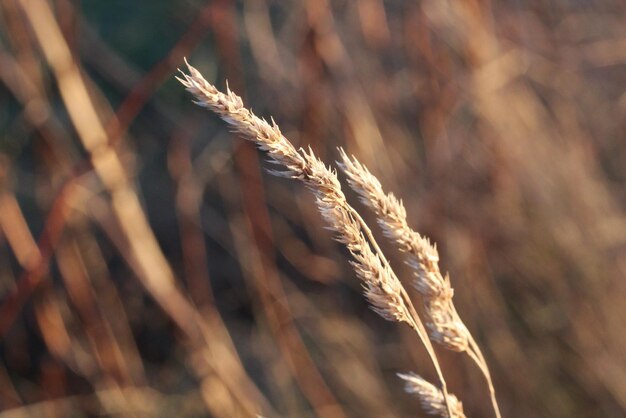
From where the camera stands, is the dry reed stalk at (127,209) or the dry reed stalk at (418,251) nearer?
the dry reed stalk at (418,251)

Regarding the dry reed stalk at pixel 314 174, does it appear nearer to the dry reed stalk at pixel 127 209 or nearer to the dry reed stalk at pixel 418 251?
the dry reed stalk at pixel 418 251

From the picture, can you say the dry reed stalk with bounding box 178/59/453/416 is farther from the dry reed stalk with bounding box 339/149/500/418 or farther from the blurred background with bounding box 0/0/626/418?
the blurred background with bounding box 0/0/626/418

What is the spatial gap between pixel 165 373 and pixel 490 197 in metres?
1.19

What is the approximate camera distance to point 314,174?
2.21 ft

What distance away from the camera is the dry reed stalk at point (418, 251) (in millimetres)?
702

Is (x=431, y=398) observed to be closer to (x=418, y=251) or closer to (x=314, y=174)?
(x=418, y=251)

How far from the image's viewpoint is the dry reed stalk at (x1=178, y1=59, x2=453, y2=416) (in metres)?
0.65

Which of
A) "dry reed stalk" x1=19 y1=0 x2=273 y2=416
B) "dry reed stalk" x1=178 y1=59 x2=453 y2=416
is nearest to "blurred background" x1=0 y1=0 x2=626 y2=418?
"dry reed stalk" x1=19 y1=0 x2=273 y2=416

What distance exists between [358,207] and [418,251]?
1.83 meters

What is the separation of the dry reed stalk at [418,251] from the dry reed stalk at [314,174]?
0.06 feet

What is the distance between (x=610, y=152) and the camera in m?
2.22

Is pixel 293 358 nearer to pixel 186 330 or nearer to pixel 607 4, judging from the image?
pixel 186 330

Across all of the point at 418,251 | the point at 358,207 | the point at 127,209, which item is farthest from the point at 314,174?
the point at 358,207

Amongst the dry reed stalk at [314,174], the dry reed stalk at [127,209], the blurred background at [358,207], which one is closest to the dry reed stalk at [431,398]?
the dry reed stalk at [314,174]
